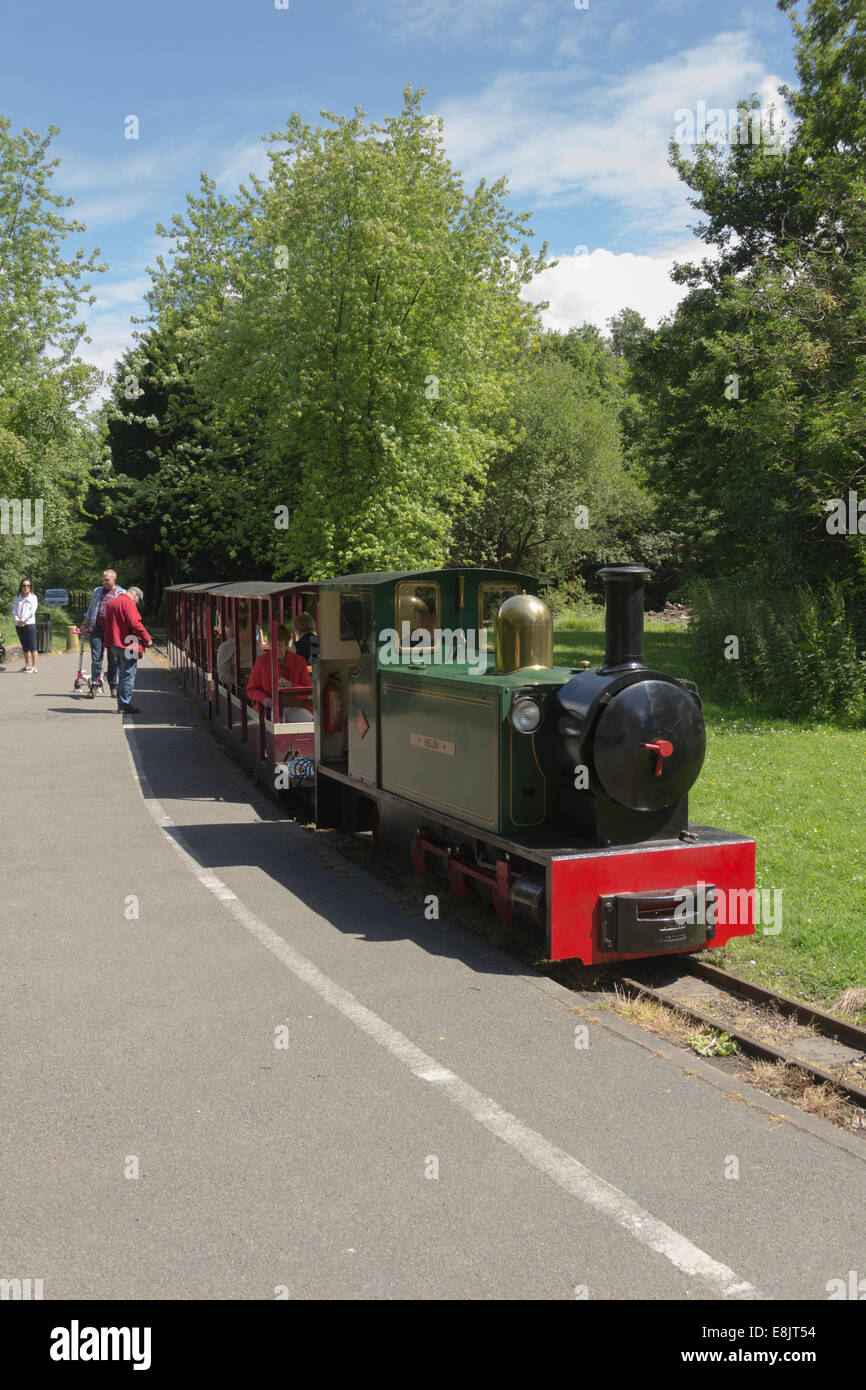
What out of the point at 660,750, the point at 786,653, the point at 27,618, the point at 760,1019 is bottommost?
the point at 760,1019

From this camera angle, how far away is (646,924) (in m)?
5.98

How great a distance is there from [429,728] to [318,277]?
13.7 m

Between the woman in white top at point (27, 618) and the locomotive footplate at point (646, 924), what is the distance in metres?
18.7

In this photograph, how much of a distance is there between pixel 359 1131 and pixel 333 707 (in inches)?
231

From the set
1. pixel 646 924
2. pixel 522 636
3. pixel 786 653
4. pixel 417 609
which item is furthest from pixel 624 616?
pixel 786 653

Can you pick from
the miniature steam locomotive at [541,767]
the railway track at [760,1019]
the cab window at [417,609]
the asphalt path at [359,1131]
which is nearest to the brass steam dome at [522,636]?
the miniature steam locomotive at [541,767]

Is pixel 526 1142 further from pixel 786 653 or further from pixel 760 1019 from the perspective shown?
pixel 786 653

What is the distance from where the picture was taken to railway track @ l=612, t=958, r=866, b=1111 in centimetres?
492

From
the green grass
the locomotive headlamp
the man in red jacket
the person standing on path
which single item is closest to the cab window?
the locomotive headlamp

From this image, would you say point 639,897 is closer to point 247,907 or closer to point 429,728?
point 429,728

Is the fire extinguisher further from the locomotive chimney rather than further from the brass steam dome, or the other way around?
the locomotive chimney

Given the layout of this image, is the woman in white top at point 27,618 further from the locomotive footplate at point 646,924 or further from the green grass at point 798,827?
the locomotive footplate at point 646,924

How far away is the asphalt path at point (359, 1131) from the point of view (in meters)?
3.37

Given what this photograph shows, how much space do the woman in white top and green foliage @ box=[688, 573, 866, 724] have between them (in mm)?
13374
